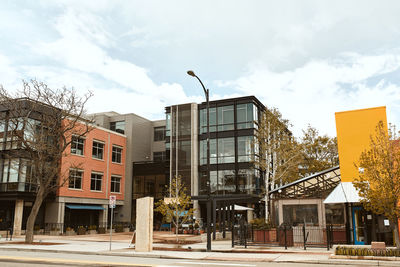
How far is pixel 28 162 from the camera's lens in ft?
110

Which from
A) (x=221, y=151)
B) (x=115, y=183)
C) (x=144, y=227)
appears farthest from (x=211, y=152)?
(x=144, y=227)

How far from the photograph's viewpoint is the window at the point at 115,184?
44166 millimetres

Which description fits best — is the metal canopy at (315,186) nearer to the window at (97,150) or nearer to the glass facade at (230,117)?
the glass facade at (230,117)

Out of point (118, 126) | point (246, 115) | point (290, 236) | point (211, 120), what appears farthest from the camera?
point (118, 126)

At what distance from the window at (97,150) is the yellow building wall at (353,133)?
2825cm

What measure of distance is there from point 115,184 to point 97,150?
509 cm

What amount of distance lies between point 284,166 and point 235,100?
38.7 feet

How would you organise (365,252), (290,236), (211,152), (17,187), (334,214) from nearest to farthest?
1. (365,252)
2. (290,236)
3. (334,214)
4. (17,187)
5. (211,152)

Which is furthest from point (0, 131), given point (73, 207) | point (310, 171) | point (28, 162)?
point (310, 171)

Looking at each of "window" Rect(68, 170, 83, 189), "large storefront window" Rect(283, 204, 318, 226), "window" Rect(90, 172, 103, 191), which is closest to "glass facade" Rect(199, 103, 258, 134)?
"window" Rect(90, 172, 103, 191)

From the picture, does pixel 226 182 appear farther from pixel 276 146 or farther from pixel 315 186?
pixel 315 186

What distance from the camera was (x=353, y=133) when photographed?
2105 centimetres

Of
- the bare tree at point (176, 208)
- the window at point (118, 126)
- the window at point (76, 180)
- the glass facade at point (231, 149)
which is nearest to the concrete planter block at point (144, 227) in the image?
the bare tree at point (176, 208)

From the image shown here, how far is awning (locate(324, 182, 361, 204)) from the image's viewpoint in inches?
757
